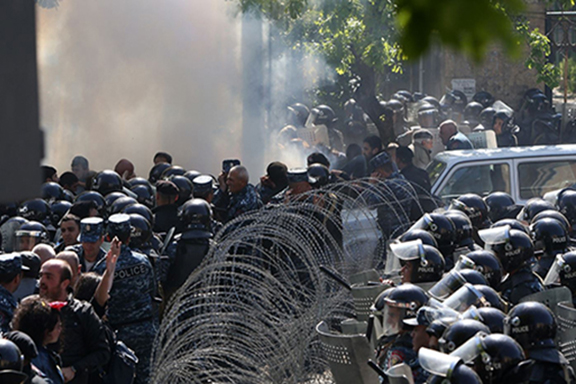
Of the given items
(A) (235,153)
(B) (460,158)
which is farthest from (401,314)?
(A) (235,153)

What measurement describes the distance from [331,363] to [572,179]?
6065 mm

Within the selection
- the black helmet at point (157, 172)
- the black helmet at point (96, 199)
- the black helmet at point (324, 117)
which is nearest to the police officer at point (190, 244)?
the black helmet at point (96, 199)

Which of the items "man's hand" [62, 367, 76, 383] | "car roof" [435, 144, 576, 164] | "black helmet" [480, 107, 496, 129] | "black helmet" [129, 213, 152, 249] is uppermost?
"black helmet" [480, 107, 496, 129]

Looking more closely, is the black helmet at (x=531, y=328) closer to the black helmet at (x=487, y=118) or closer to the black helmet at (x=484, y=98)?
the black helmet at (x=487, y=118)

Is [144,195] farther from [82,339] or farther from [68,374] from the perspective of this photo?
[68,374]

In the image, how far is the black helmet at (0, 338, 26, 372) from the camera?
3995mm

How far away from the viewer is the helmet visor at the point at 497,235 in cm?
623

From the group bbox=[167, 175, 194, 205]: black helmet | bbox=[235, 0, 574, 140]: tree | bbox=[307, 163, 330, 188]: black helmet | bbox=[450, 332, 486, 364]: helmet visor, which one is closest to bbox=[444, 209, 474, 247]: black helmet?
bbox=[235, 0, 574, 140]: tree

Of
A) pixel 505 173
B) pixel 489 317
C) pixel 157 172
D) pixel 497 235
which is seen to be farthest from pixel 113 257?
pixel 157 172

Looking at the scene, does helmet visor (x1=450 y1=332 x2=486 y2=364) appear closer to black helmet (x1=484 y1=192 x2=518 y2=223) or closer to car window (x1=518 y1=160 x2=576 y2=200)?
black helmet (x1=484 y1=192 x2=518 y2=223)

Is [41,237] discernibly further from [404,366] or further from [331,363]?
[404,366]

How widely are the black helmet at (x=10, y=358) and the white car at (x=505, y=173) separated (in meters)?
6.53

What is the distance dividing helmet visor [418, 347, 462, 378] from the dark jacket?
7.15ft

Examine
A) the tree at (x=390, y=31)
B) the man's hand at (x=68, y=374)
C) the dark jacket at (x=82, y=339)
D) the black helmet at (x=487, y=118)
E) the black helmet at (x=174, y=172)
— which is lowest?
the man's hand at (x=68, y=374)
